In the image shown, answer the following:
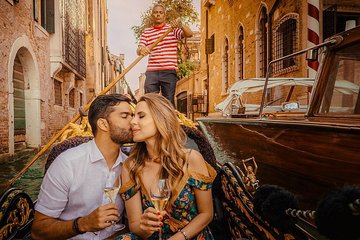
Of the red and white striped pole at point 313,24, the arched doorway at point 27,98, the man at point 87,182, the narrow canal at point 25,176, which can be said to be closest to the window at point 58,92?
the arched doorway at point 27,98

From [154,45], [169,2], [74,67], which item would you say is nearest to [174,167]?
[154,45]

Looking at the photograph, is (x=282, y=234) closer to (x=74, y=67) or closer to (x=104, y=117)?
(x=104, y=117)

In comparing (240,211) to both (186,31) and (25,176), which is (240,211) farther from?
(25,176)

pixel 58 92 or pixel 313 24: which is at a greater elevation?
pixel 313 24

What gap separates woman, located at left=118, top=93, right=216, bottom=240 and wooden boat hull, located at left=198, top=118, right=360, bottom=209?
0.43m

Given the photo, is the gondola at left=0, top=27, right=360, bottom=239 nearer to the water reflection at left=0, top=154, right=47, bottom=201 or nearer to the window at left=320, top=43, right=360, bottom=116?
the window at left=320, top=43, right=360, bottom=116

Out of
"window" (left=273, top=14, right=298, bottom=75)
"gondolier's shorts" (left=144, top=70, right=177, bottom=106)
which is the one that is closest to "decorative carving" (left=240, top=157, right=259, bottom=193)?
"gondolier's shorts" (left=144, top=70, right=177, bottom=106)

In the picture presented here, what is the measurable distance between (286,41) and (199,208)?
22.9 feet

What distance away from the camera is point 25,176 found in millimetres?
5832

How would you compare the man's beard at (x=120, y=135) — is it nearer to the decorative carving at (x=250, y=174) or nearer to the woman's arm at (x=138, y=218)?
the woman's arm at (x=138, y=218)

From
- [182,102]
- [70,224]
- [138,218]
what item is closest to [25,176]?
[70,224]

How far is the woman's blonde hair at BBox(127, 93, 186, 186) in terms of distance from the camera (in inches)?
75.4

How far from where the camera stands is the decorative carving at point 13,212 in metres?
2.08

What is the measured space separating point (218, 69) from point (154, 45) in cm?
1039
